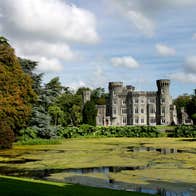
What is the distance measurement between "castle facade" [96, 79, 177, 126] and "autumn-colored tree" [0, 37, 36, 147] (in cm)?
5950

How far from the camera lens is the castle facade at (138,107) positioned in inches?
3752

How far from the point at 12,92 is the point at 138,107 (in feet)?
208

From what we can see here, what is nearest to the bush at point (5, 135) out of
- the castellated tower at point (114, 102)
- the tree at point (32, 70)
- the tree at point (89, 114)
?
the tree at point (32, 70)

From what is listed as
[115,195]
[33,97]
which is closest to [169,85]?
[33,97]

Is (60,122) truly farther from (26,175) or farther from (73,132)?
(26,175)

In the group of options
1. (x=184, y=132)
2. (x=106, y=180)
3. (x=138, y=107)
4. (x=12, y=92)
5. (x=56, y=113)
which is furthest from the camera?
(x=138, y=107)

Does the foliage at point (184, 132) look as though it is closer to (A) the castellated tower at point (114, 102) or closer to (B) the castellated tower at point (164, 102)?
(B) the castellated tower at point (164, 102)

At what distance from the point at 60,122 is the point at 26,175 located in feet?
186

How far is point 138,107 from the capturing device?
96.8 metres

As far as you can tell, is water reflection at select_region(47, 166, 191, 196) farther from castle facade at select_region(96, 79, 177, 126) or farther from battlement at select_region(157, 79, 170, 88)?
castle facade at select_region(96, 79, 177, 126)

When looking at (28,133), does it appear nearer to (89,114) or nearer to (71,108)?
(89,114)

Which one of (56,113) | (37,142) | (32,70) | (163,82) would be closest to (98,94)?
(163,82)

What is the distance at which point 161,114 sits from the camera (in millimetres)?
95562

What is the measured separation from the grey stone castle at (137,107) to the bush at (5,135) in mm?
63115
